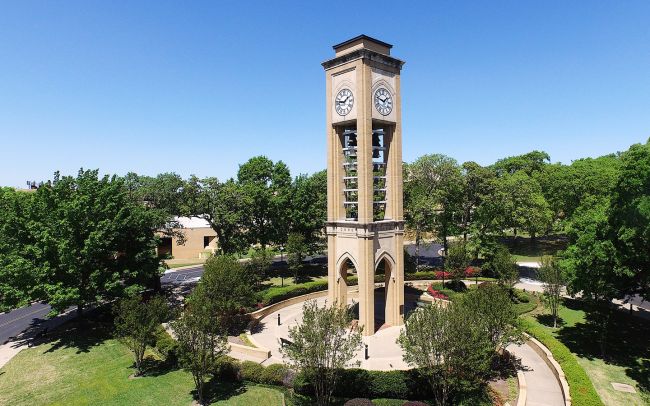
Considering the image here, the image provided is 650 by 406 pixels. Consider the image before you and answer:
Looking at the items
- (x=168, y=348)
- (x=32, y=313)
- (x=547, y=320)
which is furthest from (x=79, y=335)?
(x=547, y=320)

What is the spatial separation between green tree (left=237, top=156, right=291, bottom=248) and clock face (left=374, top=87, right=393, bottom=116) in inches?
902

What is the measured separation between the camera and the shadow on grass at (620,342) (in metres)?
24.8

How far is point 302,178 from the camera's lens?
56812 mm

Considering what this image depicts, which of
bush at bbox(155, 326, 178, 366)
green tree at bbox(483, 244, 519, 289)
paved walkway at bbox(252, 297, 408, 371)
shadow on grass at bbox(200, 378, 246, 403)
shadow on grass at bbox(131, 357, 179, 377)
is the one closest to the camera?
shadow on grass at bbox(200, 378, 246, 403)

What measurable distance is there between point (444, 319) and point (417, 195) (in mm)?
33344

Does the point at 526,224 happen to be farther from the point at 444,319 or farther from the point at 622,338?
the point at 444,319

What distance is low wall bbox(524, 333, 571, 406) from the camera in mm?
20619

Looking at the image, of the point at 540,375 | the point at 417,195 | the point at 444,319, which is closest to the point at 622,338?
the point at 540,375

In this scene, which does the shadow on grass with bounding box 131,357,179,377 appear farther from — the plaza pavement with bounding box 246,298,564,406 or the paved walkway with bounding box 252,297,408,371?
the paved walkway with bounding box 252,297,408,371

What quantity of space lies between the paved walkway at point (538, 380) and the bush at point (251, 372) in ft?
49.3

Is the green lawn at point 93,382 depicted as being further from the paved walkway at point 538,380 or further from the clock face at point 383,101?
the clock face at point 383,101

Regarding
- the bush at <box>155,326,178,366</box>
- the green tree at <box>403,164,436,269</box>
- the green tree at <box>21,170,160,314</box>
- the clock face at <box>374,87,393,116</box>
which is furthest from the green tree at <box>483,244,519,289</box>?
the green tree at <box>21,170,160,314</box>

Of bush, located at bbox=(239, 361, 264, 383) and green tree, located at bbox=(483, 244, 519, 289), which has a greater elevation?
green tree, located at bbox=(483, 244, 519, 289)

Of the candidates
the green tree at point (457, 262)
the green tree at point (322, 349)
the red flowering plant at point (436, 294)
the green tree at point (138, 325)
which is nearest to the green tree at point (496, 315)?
the green tree at point (322, 349)
